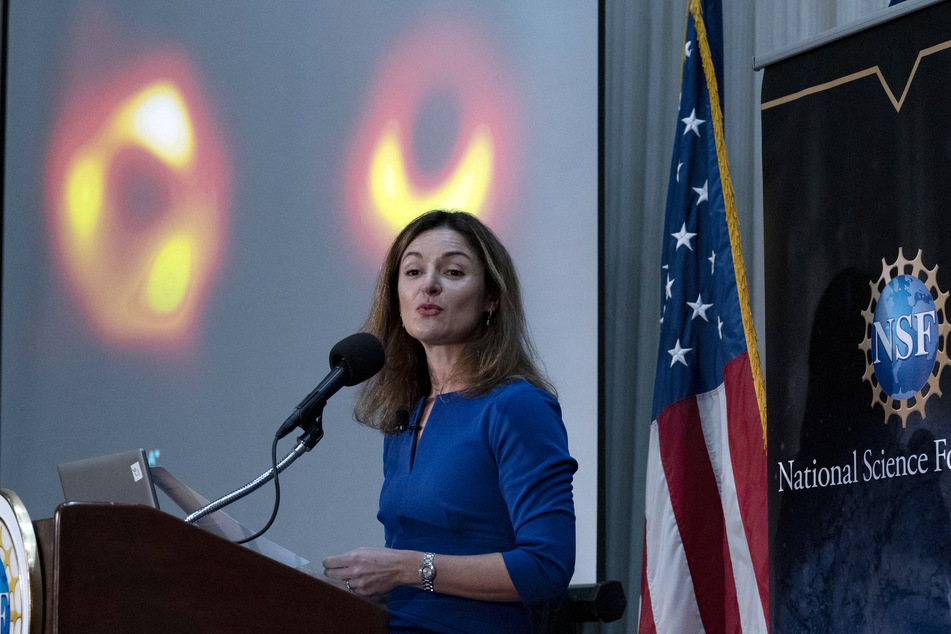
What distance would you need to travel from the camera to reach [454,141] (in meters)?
3.58

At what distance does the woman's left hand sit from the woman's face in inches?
19.3

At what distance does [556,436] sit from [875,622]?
0.62m

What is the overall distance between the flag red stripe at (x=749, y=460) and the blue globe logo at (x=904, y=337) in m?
0.87

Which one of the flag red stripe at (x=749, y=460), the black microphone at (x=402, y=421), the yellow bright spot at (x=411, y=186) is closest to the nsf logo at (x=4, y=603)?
the black microphone at (x=402, y=421)

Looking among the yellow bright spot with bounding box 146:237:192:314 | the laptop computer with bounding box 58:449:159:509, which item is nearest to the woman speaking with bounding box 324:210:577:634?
the laptop computer with bounding box 58:449:159:509

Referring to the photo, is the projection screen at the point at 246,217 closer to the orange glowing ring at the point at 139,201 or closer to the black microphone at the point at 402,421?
the orange glowing ring at the point at 139,201

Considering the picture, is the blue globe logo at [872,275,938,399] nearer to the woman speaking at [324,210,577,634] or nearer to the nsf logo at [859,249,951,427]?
the nsf logo at [859,249,951,427]

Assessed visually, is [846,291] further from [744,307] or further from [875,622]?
[744,307]

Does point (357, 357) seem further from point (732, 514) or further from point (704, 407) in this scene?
point (704, 407)

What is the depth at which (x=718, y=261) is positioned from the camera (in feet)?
9.98

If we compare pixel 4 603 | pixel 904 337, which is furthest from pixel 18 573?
pixel 904 337

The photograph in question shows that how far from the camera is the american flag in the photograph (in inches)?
111

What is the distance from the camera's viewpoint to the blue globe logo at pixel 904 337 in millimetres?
1826

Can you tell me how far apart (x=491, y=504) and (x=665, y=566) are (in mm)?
1315
